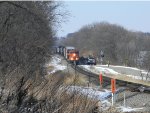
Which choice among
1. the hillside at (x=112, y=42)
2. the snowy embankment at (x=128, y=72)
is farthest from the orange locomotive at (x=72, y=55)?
the snowy embankment at (x=128, y=72)

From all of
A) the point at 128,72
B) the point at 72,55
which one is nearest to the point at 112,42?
the point at 72,55

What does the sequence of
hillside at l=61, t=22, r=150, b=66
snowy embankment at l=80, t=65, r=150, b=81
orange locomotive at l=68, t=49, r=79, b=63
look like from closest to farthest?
snowy embankment at l=80, t=65, r=150, b=81
orange locomotive at l=68, t=49, r=79, b=63
hillside at l=61, t=22, r=150, b=66

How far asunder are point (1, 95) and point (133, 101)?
535 inches

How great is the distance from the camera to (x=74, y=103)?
8586mm

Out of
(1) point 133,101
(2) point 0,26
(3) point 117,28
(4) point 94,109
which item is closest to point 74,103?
(4) point 94,109

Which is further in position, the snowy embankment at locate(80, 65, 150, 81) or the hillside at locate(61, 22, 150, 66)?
the hillside at locate(61, 22, 150, 66)

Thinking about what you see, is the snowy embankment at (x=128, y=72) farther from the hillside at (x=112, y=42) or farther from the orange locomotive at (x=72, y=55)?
the hillside at (x=112, y=42)

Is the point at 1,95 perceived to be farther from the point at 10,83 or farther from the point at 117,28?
the point at 117,28

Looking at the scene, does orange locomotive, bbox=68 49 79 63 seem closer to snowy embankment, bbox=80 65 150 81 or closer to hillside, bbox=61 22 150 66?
hillside, bbox=61 22 150 66

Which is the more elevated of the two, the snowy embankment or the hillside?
Answer: the hillside

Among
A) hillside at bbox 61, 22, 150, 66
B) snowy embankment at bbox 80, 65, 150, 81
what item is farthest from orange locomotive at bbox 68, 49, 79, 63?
snowy embankment at bbox 80, 65, 150, 81

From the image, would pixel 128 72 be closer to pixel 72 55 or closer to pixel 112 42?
pixel 72 55

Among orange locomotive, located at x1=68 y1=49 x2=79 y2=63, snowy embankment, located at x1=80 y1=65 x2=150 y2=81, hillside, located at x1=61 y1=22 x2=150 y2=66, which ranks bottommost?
snowy embankment, located at x1=80 y1=65 x2=150 y2=81

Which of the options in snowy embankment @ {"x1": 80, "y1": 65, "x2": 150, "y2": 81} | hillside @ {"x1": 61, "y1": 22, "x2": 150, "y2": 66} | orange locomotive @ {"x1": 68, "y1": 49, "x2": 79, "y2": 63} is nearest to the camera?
snowy embankment @ {"x1": 80, "y1": 65, "x2": 150, "y2": 81}
